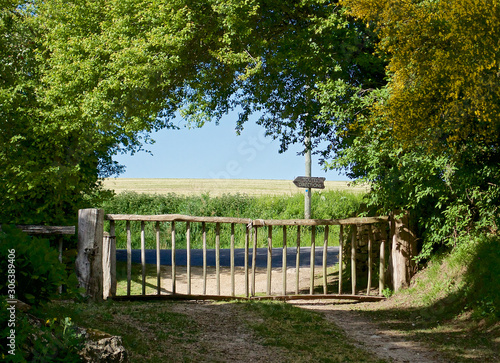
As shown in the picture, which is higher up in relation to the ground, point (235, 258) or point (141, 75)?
point (141, 75)

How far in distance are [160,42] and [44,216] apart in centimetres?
507

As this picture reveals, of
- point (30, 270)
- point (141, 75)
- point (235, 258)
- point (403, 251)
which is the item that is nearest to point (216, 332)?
point (30, 270)

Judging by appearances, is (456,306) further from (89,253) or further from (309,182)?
(89,253)

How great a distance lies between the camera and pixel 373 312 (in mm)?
10227

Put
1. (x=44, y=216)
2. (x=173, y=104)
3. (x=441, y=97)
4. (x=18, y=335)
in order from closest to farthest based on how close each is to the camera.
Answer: (x=18, y=335) → (x=441, y=97) → (x=44, y=216) → (x=173, y=104)

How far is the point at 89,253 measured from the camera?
9.15 m

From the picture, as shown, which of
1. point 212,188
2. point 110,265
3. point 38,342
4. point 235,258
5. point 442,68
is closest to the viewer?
point 38,342

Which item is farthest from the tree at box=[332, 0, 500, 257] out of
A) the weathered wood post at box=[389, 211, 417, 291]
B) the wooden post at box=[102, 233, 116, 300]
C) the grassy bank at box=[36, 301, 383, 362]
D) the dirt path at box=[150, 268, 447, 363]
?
the wooden post at box=[102, 233, 116, 300]

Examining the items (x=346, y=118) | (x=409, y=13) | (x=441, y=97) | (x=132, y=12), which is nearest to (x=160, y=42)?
(x=132, y=12)

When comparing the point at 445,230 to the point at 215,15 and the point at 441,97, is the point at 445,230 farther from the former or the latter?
the point at 215,15

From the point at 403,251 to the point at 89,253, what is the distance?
636cm

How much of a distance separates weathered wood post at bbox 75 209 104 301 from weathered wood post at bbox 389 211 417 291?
605 cm

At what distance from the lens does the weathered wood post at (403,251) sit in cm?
1120

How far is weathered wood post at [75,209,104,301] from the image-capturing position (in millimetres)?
9148
